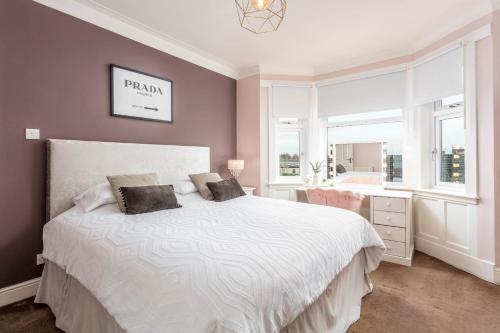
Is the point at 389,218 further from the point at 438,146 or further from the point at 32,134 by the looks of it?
the point at 32,134

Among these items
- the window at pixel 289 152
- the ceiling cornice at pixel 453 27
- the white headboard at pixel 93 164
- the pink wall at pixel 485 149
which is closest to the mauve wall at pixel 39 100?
the white headboard at pixel 93 164

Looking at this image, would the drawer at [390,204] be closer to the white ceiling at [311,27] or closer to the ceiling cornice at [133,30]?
the white ceiling at [311,27]

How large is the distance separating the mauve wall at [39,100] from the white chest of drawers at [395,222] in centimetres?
300

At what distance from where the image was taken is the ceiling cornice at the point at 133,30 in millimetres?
2422

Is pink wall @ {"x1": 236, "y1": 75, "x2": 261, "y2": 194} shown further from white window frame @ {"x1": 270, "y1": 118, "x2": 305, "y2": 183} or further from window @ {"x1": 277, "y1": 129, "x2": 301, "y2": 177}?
window @ {"x1": 277, "y1": 129, "x2": 301, "y2": 177}

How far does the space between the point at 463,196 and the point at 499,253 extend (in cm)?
60

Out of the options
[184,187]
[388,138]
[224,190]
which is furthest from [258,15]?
[388,138]

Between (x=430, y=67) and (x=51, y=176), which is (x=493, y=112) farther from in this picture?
(x=51, y=176)

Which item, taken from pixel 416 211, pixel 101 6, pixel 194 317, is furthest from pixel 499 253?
pixel 101 6

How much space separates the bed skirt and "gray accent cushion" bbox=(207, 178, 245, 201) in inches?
55.8

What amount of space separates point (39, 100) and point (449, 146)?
449 centimetres

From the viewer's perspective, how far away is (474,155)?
2.59 meters

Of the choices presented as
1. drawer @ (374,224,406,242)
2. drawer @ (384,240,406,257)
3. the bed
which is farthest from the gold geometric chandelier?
drawer @ (384,240,406,257)

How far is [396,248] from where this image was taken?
290 centimetres
